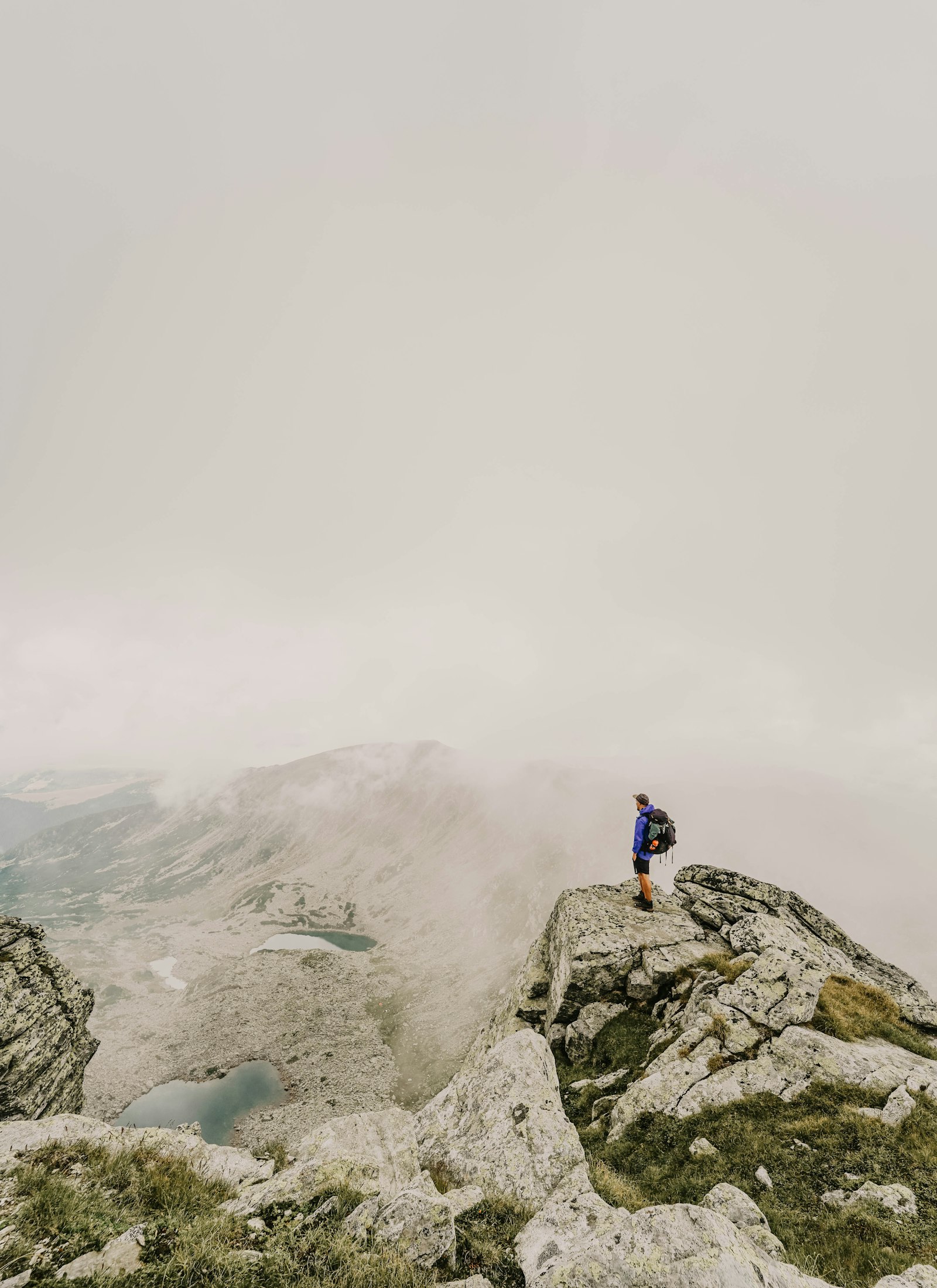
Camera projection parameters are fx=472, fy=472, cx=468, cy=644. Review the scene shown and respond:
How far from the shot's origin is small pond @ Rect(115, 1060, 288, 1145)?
121 meters

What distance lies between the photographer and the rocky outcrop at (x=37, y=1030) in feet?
84.1

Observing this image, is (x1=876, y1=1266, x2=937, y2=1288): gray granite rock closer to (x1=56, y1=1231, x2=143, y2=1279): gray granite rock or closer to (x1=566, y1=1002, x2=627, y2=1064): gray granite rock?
(x1=56, y1=1231, x2=143, y2=1279): gray granite rock

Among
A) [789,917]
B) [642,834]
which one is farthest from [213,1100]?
[642,834]

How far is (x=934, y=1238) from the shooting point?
995cm

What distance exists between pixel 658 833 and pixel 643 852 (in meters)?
1.58

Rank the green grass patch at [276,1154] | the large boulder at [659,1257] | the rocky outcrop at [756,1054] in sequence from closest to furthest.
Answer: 1. the large boulder at [659,1257]
2. the green grass patch at [276,1154]
3. the rocky outcrop at [756,1054]

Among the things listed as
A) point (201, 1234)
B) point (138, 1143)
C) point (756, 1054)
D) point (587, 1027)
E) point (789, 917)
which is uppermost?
point (201, 1234)

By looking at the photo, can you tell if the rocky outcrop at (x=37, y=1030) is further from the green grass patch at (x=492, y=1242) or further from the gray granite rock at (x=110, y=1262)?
the green grass patch at (x=492, y=1242)

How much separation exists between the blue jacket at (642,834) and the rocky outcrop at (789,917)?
25.1ft

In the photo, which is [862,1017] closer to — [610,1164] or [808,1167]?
[808,1167]

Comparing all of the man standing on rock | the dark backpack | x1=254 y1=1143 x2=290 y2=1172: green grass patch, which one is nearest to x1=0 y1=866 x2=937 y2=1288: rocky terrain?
Result: x1=254 y1=1143 x2=290 y2=1172: green grass patch

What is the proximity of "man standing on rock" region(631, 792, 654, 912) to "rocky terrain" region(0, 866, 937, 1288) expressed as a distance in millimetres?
4518

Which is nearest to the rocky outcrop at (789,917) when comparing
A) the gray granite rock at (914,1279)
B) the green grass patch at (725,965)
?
the green grass patch at (725,965)

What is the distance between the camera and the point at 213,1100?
131625 millimetres
